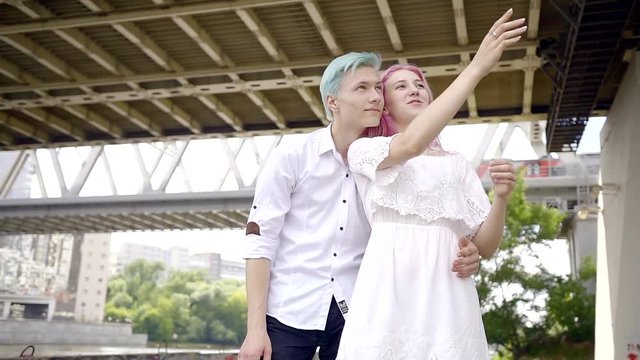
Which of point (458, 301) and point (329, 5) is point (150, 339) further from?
point (458, 301)

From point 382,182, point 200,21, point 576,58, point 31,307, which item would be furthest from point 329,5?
point 31,307

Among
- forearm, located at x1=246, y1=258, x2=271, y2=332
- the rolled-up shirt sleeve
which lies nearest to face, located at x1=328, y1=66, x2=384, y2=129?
the rolled-up shirt sleeve

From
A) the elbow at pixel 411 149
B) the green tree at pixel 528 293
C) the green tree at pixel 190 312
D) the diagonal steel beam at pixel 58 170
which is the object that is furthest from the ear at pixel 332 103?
the green tree at pixel 190 312

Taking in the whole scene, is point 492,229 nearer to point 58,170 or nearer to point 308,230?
point 308,230

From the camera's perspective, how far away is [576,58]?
1239cm

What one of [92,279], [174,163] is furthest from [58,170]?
[92,279]

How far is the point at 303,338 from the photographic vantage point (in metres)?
2.91

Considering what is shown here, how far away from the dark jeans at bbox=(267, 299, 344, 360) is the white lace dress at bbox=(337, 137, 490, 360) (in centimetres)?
31

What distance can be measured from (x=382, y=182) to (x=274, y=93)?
15.2 meters

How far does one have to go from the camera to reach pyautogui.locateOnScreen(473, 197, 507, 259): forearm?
2768 mm

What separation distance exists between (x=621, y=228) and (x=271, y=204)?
13298 mm

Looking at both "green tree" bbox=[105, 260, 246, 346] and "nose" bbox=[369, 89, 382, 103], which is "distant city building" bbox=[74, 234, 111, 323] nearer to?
"green tree" bbox=[105, 260, 246, 346]

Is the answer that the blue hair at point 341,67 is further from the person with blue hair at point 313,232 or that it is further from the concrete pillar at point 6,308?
the concrete pillar at point 6,308

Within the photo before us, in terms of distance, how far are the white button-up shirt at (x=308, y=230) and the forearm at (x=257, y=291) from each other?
0.14ft
